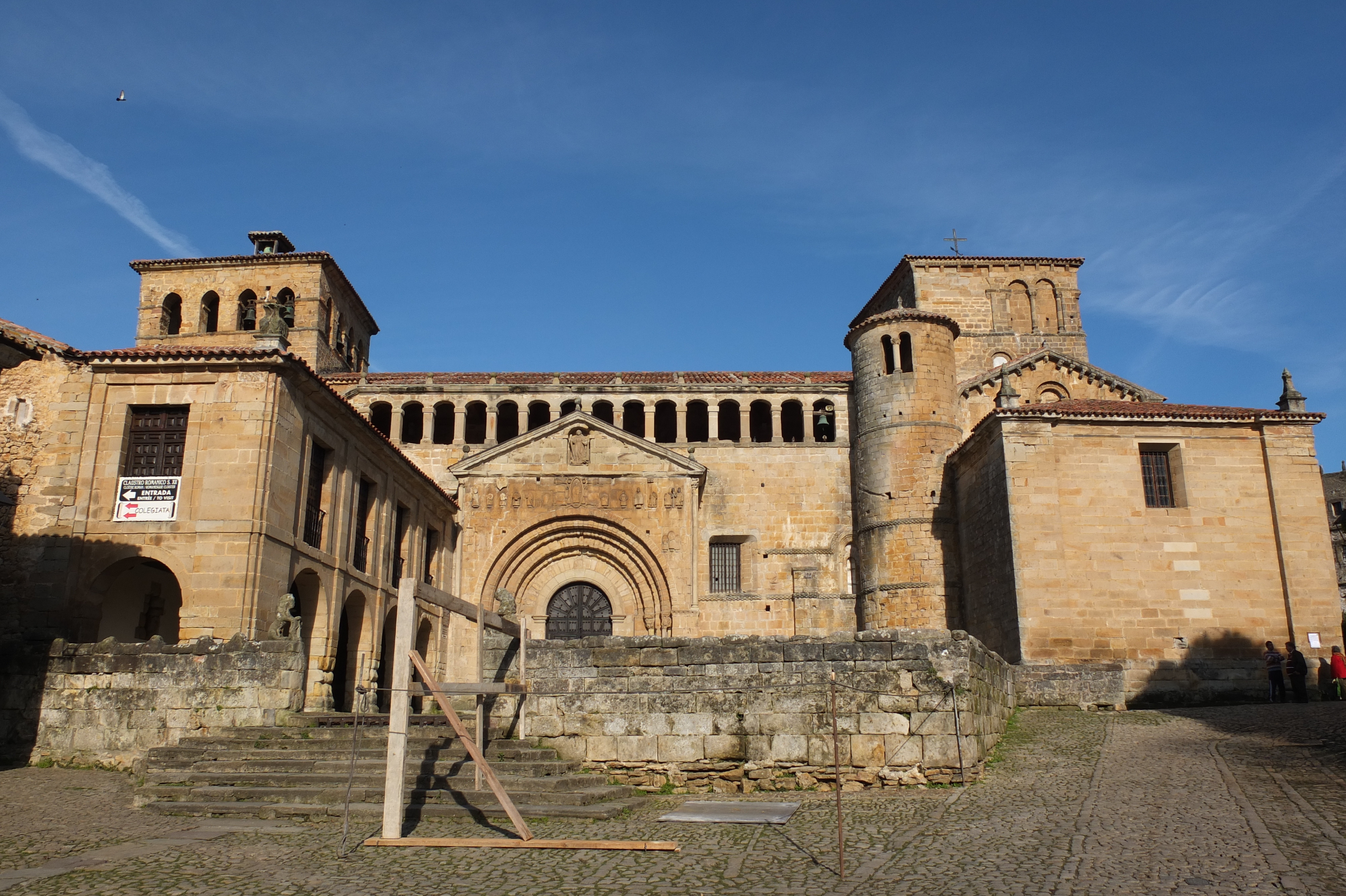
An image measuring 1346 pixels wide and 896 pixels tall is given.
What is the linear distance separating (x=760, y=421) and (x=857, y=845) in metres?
22.4

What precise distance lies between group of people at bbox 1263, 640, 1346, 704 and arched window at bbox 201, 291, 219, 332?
32.8 meters

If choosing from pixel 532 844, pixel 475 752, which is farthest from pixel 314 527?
pixel 532 844

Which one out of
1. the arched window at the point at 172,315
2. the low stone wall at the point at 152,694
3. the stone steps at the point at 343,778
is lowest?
the stone steps at the point at 343,778

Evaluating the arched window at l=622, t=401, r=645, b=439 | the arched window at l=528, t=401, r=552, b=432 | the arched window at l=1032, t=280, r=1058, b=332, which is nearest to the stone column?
the arched window at l=528, t=401, r=552, b=432

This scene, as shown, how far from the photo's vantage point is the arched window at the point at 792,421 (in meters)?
30.6

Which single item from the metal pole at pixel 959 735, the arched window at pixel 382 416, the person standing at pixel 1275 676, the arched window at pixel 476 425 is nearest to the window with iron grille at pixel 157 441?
the arched window at pixel 382 416

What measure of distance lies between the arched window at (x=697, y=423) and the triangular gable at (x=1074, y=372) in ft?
25.8

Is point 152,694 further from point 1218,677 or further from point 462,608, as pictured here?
point 1218,677

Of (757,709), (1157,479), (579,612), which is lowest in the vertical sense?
(757,709)

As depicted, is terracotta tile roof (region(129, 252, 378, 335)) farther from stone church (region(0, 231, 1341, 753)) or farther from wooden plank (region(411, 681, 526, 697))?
wooden plank (region(411, 681, 526, 697))

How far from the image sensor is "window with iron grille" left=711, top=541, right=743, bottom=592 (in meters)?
28.1

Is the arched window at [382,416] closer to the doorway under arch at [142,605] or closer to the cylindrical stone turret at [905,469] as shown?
the doorway under arch at [142,605]

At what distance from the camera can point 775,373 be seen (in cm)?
3098

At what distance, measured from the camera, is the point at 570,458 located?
26438 millimetres
